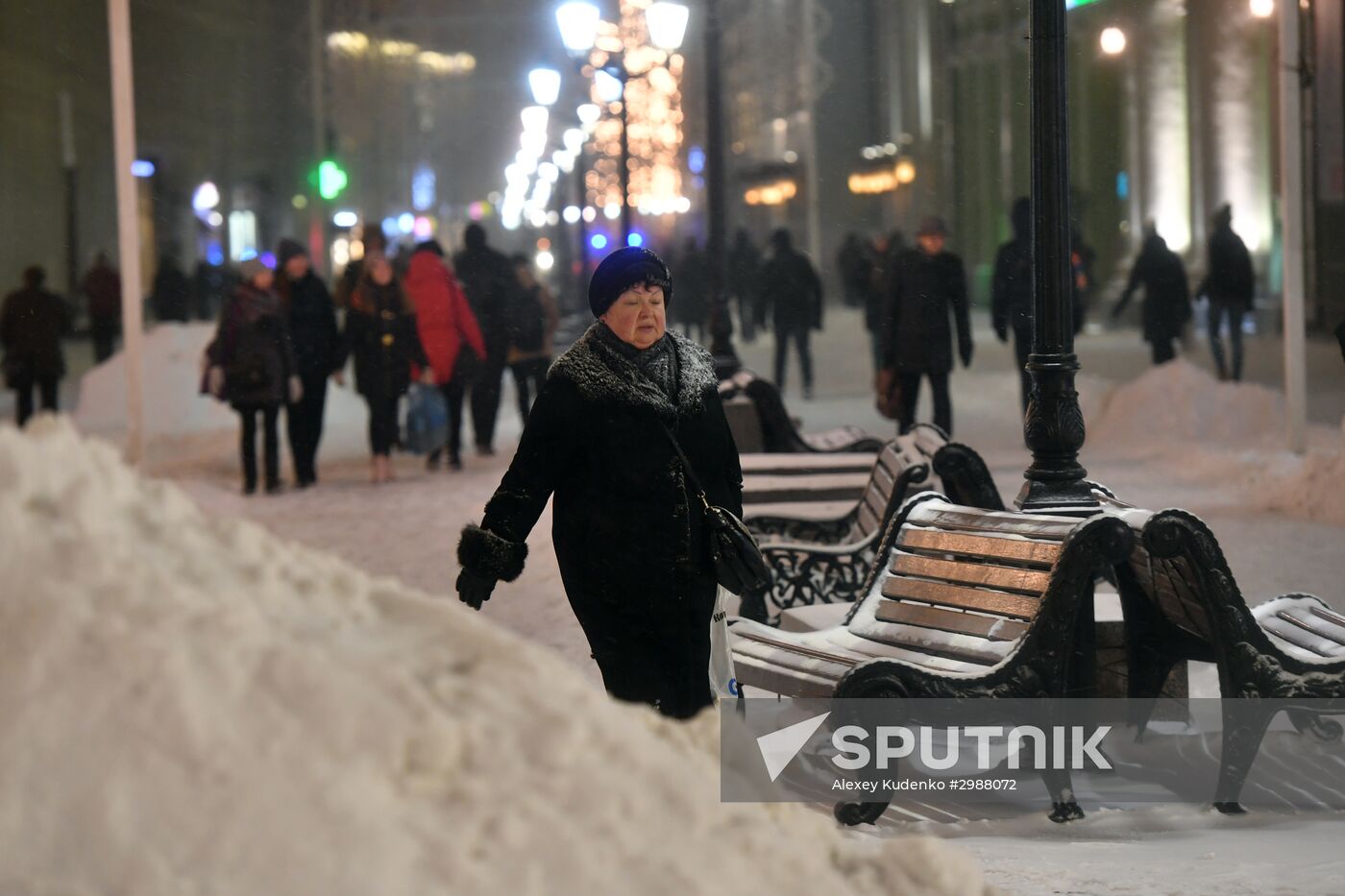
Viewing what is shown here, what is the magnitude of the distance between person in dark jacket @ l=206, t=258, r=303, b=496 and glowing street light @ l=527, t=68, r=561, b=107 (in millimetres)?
14438

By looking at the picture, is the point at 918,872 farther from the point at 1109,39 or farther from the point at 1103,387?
the point at 1109,39

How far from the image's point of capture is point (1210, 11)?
28188 mm

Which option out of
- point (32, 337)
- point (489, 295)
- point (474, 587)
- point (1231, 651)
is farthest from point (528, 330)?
point (474, 587)

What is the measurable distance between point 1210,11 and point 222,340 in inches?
747

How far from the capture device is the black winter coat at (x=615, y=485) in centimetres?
467

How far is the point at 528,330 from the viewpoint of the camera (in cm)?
1717

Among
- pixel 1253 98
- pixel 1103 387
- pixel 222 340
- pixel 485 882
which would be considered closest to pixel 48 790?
pixel 485 882

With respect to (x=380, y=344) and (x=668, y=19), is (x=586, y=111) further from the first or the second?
(x=380, y=344)

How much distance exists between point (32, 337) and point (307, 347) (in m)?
4.89

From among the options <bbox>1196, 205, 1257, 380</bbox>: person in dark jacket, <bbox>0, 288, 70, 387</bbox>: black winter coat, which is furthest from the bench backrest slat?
<bbox>1196, 205, 1257, 380</bbox>: person in dark jacket

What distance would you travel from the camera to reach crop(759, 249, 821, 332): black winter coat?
70.1ft

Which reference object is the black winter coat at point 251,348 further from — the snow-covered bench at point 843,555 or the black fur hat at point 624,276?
the black fur hat at point 624,276

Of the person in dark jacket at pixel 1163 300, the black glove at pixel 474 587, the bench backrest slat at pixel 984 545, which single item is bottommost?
the bench backrest slat at pixel 984 545

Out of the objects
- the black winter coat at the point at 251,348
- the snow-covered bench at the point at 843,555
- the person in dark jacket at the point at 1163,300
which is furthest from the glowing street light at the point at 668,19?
the snow-covered bench at the point at 843,555
